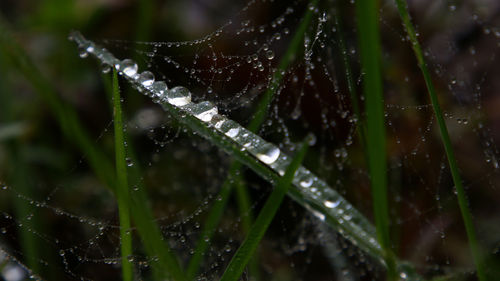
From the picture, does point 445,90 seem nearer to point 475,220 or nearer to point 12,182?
point 475,220

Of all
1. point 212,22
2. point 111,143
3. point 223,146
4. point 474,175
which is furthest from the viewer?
point 212,22

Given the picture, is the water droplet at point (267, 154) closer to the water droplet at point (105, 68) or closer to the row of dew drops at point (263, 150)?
the row of dew drops at point (263, 150)

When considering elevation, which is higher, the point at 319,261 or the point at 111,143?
the point at 111,143

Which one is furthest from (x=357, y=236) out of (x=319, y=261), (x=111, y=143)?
(x=111, y=143)

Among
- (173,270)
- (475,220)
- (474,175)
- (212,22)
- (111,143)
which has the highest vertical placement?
(212,22)

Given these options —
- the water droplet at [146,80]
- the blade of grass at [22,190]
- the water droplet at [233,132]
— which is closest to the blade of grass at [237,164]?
the water droplet at [233,132]

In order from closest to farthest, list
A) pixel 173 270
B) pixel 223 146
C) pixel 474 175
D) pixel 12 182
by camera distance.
Result: pixel 173 270, pixel 223 146, pixel 12 182, pixel 474 175

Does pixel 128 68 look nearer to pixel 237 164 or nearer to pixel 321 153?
pixel 237 164

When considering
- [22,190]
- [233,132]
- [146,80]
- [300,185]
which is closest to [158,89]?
[146,80]
